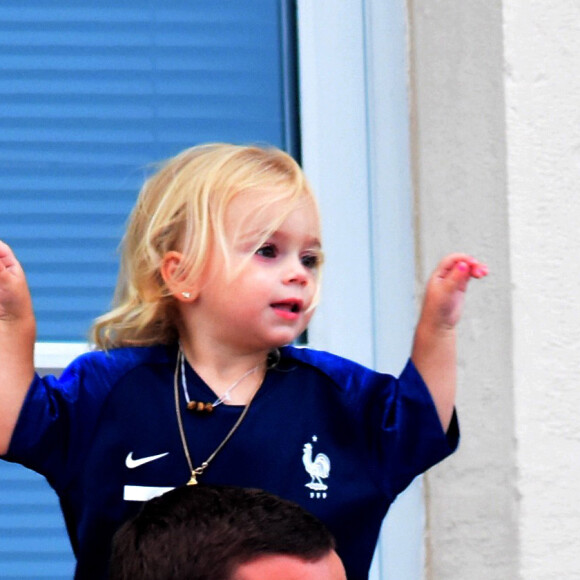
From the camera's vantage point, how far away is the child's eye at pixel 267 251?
2314 millimetres

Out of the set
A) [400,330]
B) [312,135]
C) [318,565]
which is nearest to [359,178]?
[312,135]

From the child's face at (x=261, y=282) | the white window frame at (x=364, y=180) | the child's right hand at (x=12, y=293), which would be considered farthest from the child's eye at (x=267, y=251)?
the white window frame at (x=364, y=180)

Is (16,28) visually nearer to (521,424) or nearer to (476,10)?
(476,10)

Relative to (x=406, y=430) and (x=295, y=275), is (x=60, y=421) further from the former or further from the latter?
(x=406, y=430)

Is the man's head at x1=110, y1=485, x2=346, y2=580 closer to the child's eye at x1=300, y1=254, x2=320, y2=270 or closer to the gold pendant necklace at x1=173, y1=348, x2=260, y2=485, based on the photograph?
the gold pendant necklace at x1=173, y1=348, x2=260, y2=485

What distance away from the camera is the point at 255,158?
243 cm

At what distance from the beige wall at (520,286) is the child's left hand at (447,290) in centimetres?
47

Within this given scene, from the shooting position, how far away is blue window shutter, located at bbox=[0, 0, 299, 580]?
307 centimetres

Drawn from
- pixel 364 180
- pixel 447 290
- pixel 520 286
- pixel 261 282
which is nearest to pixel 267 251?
pixel 261 282

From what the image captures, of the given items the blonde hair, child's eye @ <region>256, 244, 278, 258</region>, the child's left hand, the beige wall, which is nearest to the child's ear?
the blonde hair

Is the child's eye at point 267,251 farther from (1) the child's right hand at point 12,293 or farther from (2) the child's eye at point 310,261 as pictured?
(1) the child's right hand at point 12,293

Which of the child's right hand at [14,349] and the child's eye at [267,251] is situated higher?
the child's eye at [267,251]

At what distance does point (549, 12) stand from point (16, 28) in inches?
43.2

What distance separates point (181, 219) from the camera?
93.9 inches
